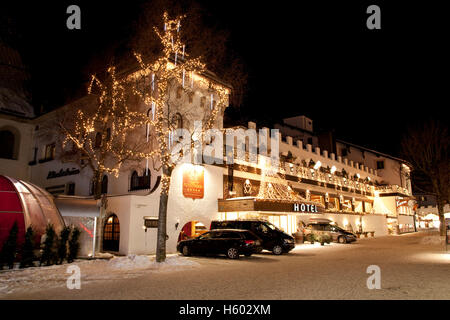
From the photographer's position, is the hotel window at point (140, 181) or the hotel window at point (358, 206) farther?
the hotel window at point (358, 206)

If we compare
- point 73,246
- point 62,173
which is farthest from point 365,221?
point 73,246

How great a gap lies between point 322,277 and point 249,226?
32.3 ft

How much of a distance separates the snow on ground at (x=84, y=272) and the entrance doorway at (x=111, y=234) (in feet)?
17.2

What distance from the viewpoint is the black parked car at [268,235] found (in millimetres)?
20109

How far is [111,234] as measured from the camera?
68.5ft

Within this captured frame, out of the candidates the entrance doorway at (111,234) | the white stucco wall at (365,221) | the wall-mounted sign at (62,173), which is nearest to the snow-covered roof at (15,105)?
the wall-mounted sign at (62,173)

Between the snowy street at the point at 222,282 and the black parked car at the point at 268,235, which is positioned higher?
the black parked car at the point at 268,235

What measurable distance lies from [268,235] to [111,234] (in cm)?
926

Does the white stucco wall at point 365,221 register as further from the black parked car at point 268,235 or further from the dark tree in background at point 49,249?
the dark tree in background at point 49,249

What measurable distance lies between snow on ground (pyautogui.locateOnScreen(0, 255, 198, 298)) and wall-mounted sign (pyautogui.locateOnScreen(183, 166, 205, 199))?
7.38m

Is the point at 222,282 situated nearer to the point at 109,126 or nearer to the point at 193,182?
the point at 193,182

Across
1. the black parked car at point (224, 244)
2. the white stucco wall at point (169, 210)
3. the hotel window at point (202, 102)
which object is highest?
the hotel window at point (202, 102)

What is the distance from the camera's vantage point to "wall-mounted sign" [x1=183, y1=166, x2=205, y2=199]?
22156 mm
